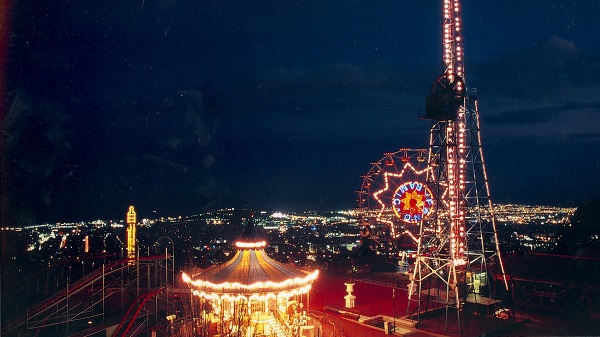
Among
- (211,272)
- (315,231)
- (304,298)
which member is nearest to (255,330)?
(211,272)

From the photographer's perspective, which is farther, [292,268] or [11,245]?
[11,245]

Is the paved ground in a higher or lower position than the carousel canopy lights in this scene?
lower

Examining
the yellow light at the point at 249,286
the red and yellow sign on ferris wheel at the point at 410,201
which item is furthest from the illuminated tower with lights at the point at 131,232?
the red and yellow sign on ferris wheel at the point at 410,201

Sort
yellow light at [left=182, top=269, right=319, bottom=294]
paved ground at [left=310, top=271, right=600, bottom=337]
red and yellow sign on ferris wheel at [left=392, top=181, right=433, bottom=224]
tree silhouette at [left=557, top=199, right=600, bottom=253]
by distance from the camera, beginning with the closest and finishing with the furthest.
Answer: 1. yellow light at [left=182, top=269, right=319, bottom=294]
2. paved ground at [left=310, top=271, right=600, bottom=337]
3. red and yellow sign on ferris wheel at [left=392, top=181, right=433, bottom=224]
4. tree silhouette at [left=557, top=199, right=600, bottom=253]

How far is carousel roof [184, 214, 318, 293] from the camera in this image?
16.4 metres

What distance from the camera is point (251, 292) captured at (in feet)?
53.4

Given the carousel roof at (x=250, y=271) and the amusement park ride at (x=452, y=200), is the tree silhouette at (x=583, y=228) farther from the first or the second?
the carousel roof at (x=250, y=271)

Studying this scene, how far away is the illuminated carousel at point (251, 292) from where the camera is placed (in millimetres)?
16391

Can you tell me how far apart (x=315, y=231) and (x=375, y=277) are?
1838 inches

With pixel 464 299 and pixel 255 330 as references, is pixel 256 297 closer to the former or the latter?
pixel 255 330

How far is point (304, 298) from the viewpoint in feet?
81.4

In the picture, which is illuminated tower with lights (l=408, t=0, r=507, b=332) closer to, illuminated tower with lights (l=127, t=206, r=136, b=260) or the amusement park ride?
the amusement park ride

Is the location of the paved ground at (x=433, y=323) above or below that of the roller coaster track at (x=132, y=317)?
below

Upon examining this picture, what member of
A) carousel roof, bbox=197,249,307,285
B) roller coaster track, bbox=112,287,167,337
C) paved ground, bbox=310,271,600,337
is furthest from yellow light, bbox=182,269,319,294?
paved ground, bbox=310,271,600,337
